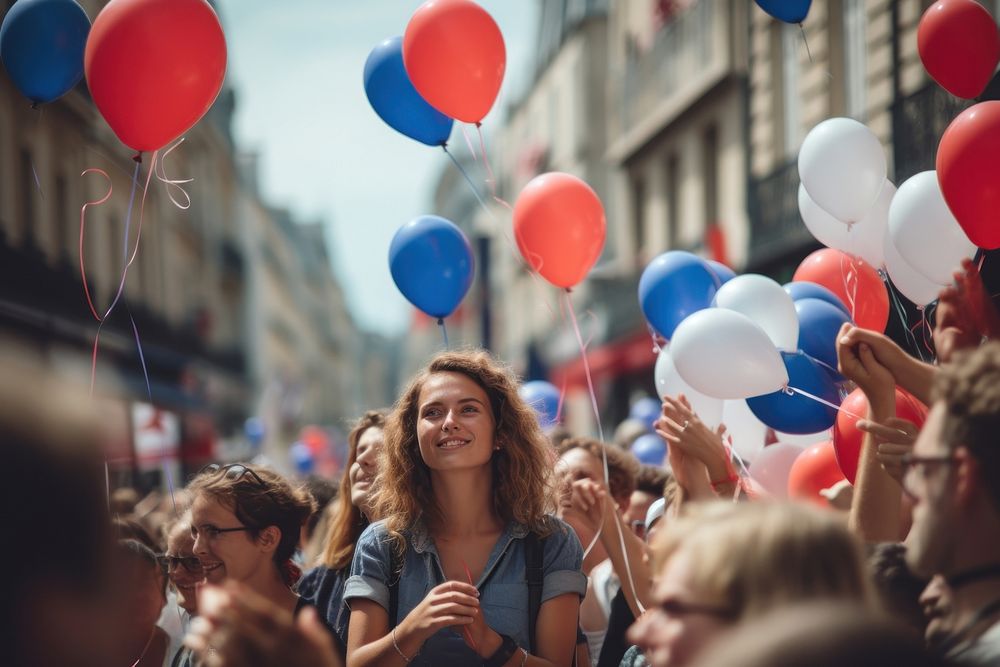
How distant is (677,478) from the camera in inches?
124

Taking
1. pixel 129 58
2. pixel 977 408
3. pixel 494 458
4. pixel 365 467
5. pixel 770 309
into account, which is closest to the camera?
pixel 977 408

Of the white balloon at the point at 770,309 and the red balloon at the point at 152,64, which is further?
the white balloon at the point at 770,309

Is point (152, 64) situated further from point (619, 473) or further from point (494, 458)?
point (619, 473)

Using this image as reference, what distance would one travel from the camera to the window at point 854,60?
1132 centimetres

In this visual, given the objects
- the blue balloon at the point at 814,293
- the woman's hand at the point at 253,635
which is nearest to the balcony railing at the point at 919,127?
the blue balloon at the point at 814,293

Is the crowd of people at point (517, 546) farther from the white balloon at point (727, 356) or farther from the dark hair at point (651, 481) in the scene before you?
the white balloon at point (727, 356)

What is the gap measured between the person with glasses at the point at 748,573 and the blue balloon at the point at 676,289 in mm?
3205

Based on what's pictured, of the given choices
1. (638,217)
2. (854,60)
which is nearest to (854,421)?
(854,60)

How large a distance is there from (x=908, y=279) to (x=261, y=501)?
2688 mm

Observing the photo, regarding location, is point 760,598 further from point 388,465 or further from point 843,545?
point 388,465

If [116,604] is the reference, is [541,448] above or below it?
above

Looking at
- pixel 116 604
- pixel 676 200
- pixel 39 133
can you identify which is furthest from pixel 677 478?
pixel 676 200

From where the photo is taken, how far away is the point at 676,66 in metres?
17.8

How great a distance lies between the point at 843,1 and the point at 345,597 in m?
10.6
